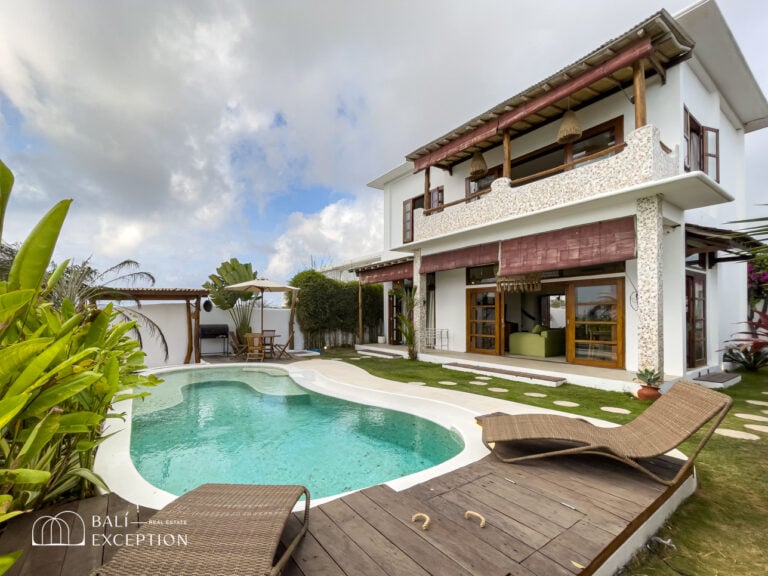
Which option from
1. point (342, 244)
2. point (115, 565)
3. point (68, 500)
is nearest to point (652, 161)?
point (115, 565)

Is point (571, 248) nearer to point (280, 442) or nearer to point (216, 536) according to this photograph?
point (280, 442)

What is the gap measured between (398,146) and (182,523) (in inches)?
627

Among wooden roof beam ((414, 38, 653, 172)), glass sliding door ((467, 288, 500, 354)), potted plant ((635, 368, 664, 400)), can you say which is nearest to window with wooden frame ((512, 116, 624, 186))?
wooden roof beam ((414, 38, 653, 172))

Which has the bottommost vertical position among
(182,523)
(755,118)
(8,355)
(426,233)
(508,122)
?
(182,523)

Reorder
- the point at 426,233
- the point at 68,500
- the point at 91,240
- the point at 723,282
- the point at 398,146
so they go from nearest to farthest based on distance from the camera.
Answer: the point at 68,500 < the point at 91,240 < the point at 723,282 < the point at 426,233 < the point at 398,146

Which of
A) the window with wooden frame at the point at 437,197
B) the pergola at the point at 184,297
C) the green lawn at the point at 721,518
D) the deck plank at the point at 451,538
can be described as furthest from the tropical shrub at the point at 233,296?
the deck plank at the point at 451,538

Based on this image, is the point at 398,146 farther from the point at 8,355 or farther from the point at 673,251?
the point at 8,355

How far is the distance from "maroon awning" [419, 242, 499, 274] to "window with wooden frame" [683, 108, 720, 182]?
4.83 meters

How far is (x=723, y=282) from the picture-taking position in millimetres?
10484

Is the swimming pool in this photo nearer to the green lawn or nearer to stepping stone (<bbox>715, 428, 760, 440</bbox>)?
the green lawn

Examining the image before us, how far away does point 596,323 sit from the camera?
8914 mm

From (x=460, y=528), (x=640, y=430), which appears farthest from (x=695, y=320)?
(x=460, y=528)

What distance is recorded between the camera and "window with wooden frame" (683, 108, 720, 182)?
855 centimetres

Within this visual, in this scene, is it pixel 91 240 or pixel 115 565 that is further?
pixel 91 240
